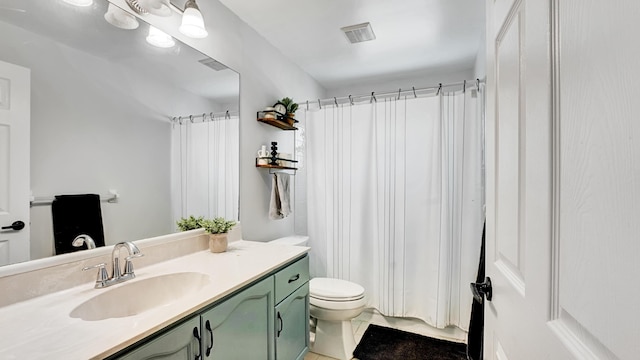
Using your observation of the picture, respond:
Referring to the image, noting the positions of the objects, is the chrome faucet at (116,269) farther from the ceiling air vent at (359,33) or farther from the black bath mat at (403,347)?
the ceiling air vent at (359,33)

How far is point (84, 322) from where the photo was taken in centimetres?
88

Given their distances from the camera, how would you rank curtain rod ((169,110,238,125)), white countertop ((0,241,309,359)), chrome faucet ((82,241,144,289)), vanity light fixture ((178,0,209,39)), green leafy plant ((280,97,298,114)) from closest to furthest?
white countertop ((0,241,309,359)), chrome faucet ((82,241,144,289)), vanity light fixture ((178,0,209,39)), curtain rod ((169,110,238,125)), green leafy plant ((280,97,298,114))

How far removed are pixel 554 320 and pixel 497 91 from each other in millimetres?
664

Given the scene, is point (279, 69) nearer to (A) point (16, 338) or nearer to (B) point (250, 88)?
(B) point (250, 88)

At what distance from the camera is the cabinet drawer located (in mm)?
1521

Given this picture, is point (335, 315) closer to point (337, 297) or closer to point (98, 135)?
point (337, 297)

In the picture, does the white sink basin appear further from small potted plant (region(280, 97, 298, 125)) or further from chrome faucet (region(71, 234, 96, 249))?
small potted plant (region(280, 97, 298, 125))

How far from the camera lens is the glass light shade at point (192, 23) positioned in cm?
150

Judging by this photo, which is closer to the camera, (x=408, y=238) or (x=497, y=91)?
(x=497, y=91)

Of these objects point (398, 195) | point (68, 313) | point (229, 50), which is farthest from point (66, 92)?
point (398, 195)

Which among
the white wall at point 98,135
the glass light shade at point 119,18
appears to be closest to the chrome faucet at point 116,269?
the white wall at point 98,135

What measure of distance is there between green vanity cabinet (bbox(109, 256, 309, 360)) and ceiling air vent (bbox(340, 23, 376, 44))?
5.67 feet

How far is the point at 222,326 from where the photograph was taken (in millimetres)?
1140

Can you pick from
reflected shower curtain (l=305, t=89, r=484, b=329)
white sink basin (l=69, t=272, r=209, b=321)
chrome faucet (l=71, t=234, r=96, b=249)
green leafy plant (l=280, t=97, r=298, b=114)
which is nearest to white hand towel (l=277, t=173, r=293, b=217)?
reflected shower curtain (l=305, t=89, r=484, b=329)
